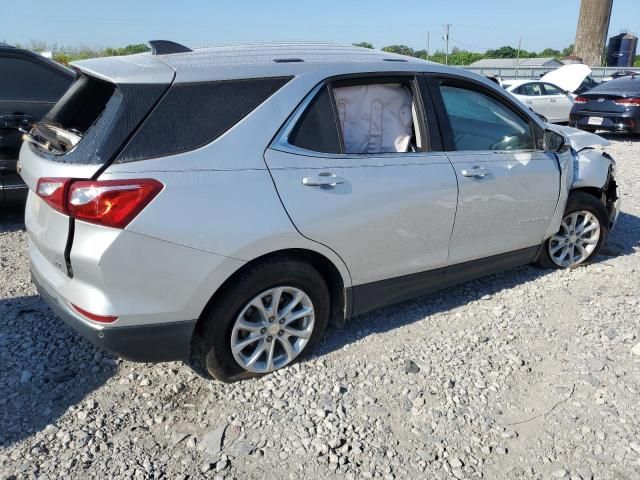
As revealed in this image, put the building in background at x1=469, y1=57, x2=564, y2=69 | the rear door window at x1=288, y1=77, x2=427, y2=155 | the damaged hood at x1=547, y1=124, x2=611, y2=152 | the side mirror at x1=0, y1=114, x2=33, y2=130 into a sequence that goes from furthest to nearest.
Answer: the building in background at x1=469, y1=57, x2=564, y2=69
the side mirror at x1=0, y1=114, x2=33, y2=130
the damaged hood at x1=547, y1=124, x2=611, y2=152
the rear door window at x1=288, y1=77, x2=427, y2=155

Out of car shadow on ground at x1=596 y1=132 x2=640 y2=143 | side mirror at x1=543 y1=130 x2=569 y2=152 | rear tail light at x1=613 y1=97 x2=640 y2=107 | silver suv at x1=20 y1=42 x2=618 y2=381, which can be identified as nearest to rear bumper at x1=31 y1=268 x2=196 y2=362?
A: silver suv at x1=20 y1=42 x2=618 y2=381

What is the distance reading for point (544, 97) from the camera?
1452 cm

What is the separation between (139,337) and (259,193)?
35.6 inches

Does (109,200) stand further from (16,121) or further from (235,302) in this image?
(16,121)

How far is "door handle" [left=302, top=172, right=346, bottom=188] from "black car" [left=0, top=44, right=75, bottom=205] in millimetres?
3598

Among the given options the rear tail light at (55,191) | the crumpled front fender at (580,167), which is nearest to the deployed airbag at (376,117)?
the crumpled front fender at (580,167)

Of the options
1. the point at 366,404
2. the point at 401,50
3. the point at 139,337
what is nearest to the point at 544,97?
the point at 401,50

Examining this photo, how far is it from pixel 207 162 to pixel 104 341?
98cm

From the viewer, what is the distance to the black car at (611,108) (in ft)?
37.9

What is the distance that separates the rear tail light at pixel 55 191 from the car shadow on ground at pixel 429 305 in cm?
172

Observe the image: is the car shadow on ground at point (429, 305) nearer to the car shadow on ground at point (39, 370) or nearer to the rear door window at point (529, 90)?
the car shadow on ground at point (39, 370)

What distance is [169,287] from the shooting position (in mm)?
2643

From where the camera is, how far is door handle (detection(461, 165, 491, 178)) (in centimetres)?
357

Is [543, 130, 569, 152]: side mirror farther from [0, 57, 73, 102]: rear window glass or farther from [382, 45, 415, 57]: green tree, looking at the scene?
[0, 57, 73, 102]: rear window glass
